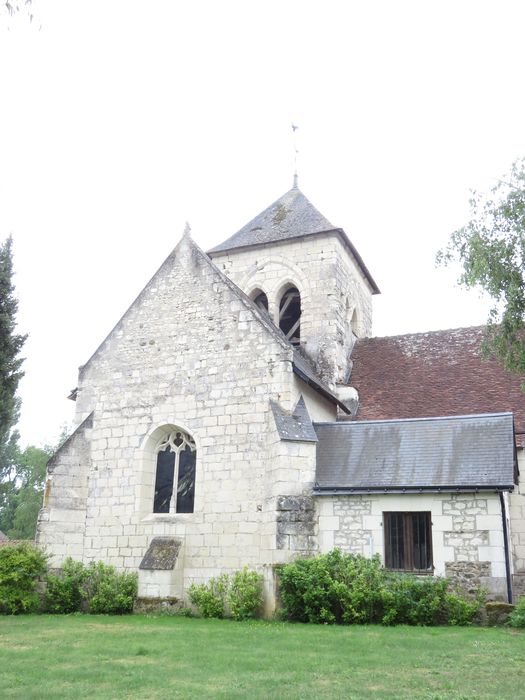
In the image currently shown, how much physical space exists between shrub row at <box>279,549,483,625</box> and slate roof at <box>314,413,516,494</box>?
158 cm

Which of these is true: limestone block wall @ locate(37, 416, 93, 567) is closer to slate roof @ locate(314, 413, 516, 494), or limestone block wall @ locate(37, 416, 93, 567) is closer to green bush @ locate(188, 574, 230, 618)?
green bush @ locate(188, 574, 230, 618)

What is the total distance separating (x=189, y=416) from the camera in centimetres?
1497

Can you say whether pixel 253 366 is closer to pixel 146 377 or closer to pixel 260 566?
pixel 146 377

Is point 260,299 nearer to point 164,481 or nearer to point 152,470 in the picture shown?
point 152,470

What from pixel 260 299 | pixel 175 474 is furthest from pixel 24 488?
pixel 175 474

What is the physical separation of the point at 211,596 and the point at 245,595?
785 millimetres

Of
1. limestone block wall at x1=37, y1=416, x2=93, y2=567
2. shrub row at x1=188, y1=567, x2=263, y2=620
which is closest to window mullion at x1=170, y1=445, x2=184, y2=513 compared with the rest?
shrub row at x1=188, y1=567, x2=263, y2=620

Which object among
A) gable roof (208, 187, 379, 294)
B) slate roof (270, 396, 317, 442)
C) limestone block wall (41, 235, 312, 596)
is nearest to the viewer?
slate roof (270, 396, 317, 442)

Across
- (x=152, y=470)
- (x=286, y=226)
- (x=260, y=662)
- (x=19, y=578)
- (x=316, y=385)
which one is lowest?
(x=260, y=662)

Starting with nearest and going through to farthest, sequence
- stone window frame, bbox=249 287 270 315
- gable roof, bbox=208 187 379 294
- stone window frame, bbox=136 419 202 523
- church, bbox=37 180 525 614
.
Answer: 1. church, bbox=37 180 525 614
2. stone window frame, bbox=136 419 202 523
3. gable roof, bbox=208 187 379 294
4. stone window frame, bbox=249 287 270 315

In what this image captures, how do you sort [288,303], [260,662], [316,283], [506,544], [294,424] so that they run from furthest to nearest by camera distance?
[288,303] < [316,283] < [294,424] < [506,544] < [260,662]

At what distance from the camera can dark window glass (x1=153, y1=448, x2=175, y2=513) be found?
1495 cm

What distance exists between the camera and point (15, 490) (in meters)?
49.5

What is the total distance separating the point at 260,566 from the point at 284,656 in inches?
193
